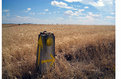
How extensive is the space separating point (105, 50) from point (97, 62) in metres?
1.06

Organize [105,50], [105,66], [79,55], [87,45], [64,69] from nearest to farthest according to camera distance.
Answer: [64,69], [105,66], [79,55], [105,50], [87,45]

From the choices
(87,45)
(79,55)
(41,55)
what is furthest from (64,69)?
(87,45)

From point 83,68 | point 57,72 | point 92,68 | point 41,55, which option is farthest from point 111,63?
point 41,55

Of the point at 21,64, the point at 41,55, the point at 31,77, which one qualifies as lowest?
the point at 31,77

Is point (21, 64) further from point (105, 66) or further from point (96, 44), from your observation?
point (96, 44)

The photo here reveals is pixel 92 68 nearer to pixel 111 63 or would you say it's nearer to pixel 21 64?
pixel 111 63

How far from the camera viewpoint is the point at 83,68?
2541 millimetres

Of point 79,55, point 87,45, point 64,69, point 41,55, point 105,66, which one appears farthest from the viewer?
point 87,45

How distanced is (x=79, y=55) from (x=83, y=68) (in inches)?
28.1

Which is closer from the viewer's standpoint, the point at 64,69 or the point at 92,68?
Result: the point at 64,69

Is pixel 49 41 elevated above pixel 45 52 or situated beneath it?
elevated above

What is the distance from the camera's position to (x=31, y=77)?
7.05 ft

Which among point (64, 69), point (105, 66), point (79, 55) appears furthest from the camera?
point (79, 55)

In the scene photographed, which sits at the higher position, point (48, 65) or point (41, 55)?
point (41, 55)
